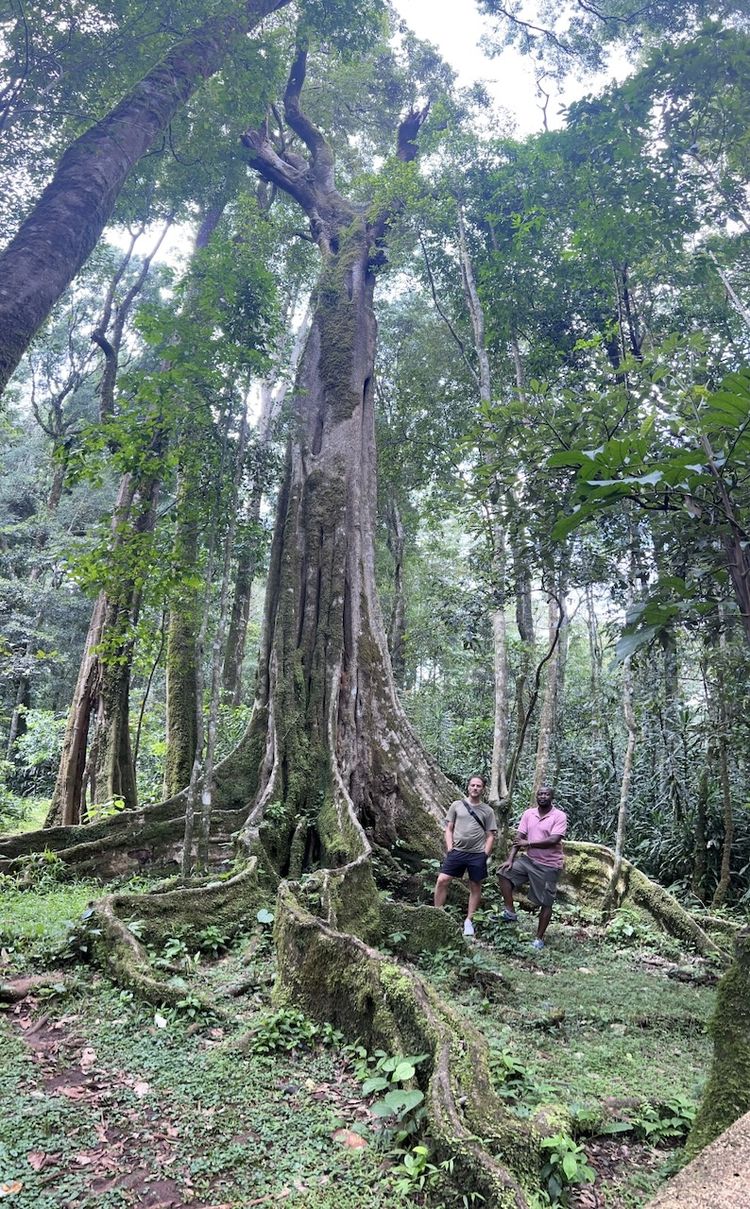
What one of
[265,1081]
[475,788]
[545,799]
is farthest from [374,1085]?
[545,799]

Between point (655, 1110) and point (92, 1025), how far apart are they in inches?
122

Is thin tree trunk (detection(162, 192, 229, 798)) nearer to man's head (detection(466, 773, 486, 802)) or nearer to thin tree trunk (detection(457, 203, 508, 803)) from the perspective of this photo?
man's head (detection(466, 773, 486, 802))

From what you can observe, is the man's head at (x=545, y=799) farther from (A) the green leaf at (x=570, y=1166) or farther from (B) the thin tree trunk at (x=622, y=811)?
(A) the green leaf at (x=570, y=1166)

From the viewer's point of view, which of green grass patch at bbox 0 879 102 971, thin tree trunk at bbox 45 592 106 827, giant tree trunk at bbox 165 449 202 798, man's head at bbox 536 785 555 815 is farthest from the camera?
thin tree trunk at bbox 45 592 106 827

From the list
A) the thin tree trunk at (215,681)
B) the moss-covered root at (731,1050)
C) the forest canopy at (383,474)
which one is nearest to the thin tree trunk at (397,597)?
the forest canopy at (383,474)

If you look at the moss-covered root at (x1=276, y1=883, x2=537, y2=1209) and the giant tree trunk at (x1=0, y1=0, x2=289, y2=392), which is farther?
the giant tree trunk at (x1=0, y1=0, x2=289, y2=392)

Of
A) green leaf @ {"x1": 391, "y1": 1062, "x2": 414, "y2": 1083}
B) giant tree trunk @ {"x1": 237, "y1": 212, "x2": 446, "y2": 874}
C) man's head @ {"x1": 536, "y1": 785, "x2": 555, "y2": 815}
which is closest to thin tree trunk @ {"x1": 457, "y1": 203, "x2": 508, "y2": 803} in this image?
man's head @ {"x1": 536, "y1": 785, "x2": 555, "y2": 815}

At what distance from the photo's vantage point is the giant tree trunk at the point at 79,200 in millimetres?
3812

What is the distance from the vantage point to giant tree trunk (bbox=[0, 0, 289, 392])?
12.5 ft

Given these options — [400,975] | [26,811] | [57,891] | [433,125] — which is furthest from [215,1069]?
[433,125]

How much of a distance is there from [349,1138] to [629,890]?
531cm

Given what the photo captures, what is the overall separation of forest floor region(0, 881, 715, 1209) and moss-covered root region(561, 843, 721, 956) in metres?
1.01

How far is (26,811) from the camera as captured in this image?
1410 centimetres

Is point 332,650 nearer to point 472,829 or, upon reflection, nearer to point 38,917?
point 472,829
